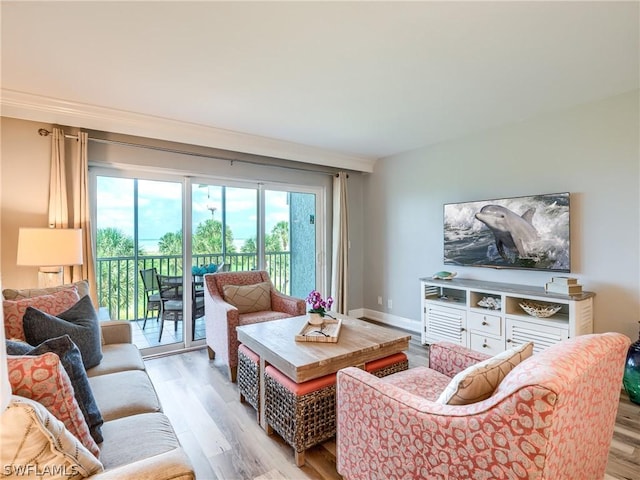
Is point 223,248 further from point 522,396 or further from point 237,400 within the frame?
point 522,396

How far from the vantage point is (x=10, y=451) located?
782 mm

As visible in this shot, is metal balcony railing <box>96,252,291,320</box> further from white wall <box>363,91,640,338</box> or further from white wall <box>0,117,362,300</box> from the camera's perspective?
white wall <box>363,91,640,338</box>

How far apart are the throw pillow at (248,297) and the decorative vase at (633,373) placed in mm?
3024

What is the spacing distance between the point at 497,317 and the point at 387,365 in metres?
1.51

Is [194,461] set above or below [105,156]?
below

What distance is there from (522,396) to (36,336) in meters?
2.21

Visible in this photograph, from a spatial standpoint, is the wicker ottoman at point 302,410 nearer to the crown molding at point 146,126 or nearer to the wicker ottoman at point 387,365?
the wicker ottoman at point 387,365

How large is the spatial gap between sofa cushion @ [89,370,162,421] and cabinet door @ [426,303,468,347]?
2.80 meters

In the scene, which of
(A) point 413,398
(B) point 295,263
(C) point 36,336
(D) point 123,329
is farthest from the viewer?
(B) point 295,263

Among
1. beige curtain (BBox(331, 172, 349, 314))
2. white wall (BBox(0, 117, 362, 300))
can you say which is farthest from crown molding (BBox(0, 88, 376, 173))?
→ beige curtain (BBox(331, 172, 349, 314))

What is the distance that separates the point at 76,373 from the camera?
48.8 inches

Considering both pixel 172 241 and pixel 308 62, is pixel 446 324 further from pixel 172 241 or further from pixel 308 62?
pixel 172 241

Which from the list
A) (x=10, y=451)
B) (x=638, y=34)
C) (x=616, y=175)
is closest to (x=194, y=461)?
(x=10, y=451)

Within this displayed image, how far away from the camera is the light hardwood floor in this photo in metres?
1.73
